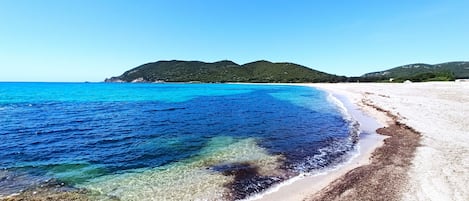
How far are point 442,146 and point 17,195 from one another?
19087 mm

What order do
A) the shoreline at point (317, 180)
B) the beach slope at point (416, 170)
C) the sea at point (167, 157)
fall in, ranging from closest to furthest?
the beach slope at point (416, 170) → the shoreline at point (317, 180) → the sea at point (167, 157)

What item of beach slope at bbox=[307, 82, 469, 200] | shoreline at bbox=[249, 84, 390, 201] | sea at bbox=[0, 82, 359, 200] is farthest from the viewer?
sea at bbox=[0, 82, 359, 200]

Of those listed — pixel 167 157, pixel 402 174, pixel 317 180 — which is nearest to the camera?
pixel 402 174

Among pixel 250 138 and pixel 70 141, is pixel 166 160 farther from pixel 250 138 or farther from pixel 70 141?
pixel 70 141

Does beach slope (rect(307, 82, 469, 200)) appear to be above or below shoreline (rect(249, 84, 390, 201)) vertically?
above

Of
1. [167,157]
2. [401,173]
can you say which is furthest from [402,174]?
[167,157]

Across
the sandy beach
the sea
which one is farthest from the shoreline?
the sea

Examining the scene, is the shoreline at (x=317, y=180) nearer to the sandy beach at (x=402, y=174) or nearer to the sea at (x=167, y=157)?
the sandy beach at (x=402, y=174)

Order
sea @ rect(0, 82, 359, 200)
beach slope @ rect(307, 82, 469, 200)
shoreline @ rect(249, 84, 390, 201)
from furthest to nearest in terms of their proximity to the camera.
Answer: sea @ rect(0, 82, 359, 200) → shoreline @ rect(249, 84, 390, 201) → beach slope @ rect(307, 82, 469, 200)

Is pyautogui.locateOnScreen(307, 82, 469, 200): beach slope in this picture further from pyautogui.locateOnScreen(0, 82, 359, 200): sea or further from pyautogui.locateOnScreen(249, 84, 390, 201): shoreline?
pyautogui.locateOnScreen(0, 82, 359, 200): sea

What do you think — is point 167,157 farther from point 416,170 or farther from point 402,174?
point 416,170

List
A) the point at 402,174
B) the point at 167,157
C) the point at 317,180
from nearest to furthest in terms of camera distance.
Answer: the point at 402,174
the point at 317,180
the point at 167,157

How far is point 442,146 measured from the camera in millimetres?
14656

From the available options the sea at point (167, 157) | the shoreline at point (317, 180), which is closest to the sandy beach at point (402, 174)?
the shoreline at point (317, 180)
